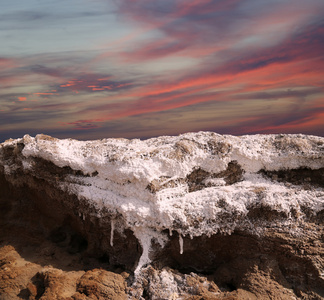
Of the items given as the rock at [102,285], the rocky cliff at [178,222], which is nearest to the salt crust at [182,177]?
the rocky cliff at [178,222]

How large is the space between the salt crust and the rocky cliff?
0.02 m

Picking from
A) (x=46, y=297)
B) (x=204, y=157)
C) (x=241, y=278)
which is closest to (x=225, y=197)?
(x=204, y=157)

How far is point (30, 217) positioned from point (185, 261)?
387 centimetres

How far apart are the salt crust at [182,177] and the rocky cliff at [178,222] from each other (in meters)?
0.02

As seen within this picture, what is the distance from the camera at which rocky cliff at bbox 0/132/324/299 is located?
564cm

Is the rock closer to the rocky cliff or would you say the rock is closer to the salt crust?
the rocky cliff

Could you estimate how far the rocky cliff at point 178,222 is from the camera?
18.5 ft

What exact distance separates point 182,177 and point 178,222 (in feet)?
2.82

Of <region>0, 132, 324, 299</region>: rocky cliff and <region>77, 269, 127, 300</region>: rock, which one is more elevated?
<region>0, 132, 324, 299</region>: rocky cliff

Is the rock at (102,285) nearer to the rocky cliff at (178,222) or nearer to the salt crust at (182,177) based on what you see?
the rocky cliff at (178,222)

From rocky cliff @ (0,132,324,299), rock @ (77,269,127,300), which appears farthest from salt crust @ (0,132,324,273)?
rock @ (77,269,127,300)

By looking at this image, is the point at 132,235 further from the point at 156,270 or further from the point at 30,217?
the point at 30,217

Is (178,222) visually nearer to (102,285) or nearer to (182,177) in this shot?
(182,177)

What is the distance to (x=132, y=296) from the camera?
5520 millimetres
